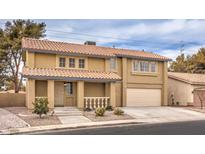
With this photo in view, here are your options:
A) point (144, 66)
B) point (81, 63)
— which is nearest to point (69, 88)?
point (81, 63)

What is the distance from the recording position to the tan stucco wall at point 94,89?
22406 millimetres

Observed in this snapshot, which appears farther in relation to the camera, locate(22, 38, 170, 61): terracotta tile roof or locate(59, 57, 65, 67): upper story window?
locate(59, 57, 65, 67): upper story window

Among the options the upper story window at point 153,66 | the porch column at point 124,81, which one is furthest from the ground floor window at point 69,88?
the upper story window at point 153,66

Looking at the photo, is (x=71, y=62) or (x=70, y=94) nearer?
(x=70, y=94)

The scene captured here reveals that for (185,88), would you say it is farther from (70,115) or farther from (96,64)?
(70,115)

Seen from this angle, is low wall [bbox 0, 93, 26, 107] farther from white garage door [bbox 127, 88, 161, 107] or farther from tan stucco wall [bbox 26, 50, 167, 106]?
white garage door [bbox 127, 88, 161, 107]

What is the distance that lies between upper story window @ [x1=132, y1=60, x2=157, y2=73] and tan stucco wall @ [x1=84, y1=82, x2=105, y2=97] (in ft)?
12.7

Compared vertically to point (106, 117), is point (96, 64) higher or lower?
higher

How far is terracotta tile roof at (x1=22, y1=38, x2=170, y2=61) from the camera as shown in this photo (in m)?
20.8

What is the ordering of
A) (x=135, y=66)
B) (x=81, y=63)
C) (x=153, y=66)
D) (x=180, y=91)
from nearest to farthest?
(x=81, y=63)
(x=135, y=66)
(x=153, y=66)
(x=180, y=91)

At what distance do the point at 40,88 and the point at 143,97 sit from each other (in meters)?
9.80

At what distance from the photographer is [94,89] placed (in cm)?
2278

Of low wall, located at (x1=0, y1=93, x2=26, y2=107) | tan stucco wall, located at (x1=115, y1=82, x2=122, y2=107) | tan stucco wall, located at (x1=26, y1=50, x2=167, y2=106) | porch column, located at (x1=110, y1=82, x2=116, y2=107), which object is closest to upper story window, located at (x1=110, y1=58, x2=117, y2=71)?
tan stucco wall, located at (x1=26, y1=50, x2=167, y2=106)
